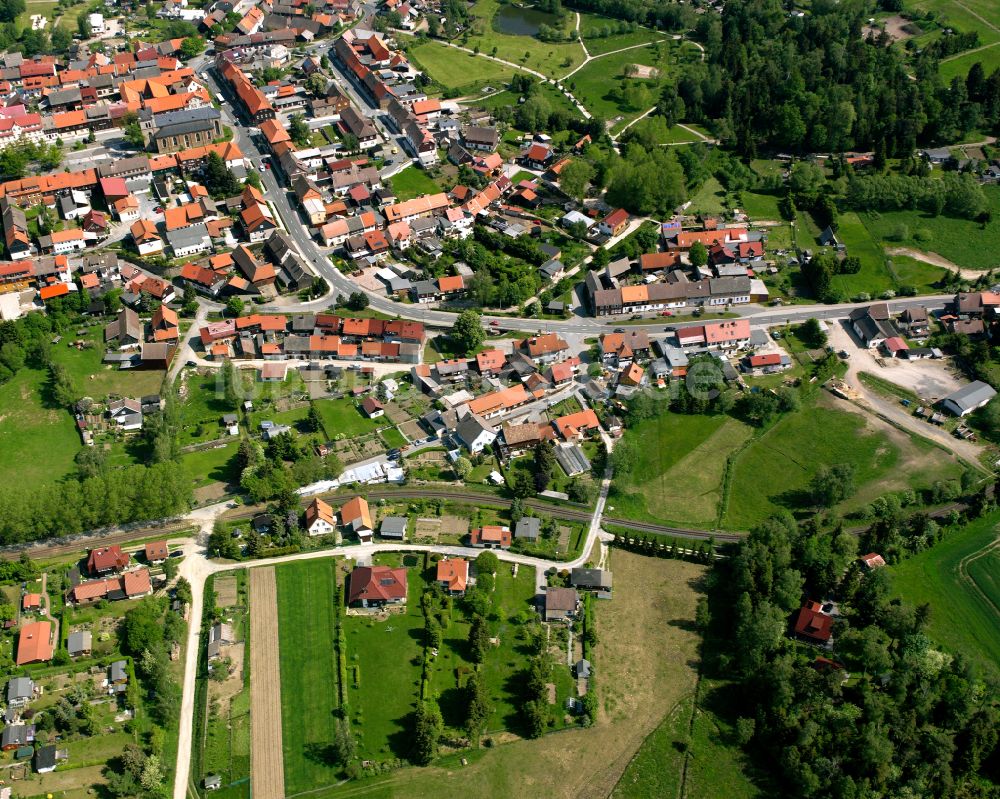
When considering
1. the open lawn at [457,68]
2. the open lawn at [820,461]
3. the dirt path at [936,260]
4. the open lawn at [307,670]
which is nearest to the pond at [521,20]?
the open lawn at [457,68]

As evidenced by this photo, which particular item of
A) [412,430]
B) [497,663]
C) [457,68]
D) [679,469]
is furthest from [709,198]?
[497,663]

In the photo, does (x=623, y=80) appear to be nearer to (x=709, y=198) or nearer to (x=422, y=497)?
(x=709, y=198)

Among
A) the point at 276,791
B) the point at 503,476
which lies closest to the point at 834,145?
the point at 503,476

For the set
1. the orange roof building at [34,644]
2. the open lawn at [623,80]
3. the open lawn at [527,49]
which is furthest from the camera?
the open lawn at [527,49]

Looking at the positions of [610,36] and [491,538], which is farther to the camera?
[610,36]

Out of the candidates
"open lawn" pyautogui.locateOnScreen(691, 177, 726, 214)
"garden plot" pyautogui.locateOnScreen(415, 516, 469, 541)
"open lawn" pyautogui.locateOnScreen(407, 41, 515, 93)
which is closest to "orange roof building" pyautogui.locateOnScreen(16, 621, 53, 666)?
"garden plot" pyautogui.locateOnScreen(415, 516, 469, 541)

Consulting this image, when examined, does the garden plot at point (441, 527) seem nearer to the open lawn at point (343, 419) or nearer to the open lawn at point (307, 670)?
the open lawn at point (307, 670)

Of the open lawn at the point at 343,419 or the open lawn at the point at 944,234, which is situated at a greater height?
the open lawn at the point at 944,234
